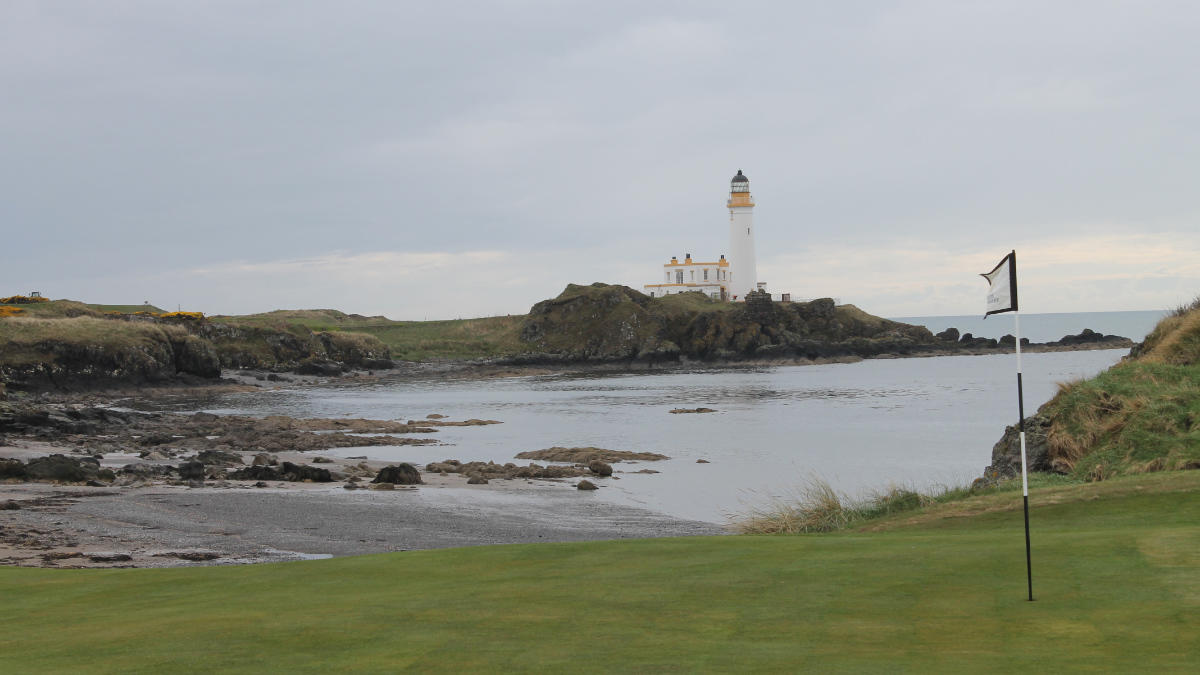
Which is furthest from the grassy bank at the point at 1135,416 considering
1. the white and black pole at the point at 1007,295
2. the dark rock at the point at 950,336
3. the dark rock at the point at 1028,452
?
the dark rock at the point at 950,336

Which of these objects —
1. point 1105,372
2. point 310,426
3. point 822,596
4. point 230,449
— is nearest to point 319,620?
point 822,596

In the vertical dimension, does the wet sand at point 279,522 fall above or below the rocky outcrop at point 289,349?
below

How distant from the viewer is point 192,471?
94.5ft

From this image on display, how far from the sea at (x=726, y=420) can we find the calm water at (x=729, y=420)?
98mm

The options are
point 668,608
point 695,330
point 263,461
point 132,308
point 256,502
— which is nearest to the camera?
point 668,608

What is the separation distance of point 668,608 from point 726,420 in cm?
4526

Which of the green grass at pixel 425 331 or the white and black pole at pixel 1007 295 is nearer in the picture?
the white and black pole at pixel 1007 295

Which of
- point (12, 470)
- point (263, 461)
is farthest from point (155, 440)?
point (12, 470)

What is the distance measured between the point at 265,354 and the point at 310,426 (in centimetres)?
5347

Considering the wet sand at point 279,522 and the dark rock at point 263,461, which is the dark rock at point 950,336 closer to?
the wet sand at point 279,522

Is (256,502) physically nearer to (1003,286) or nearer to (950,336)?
(1003,286)

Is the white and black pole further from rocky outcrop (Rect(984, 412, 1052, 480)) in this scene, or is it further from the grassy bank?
rocky outcrop (Rect(984, 412, 1052, 480))

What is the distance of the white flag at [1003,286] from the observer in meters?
9.22

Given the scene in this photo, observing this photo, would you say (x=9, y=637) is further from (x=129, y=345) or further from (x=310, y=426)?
(x=129, y=345)
